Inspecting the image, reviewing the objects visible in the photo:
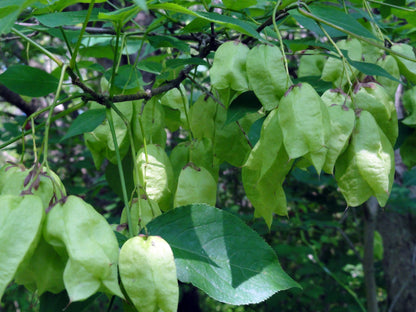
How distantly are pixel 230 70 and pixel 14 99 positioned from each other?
6.80ft

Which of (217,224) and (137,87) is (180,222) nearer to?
(217,224)

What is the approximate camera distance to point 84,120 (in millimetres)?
1043

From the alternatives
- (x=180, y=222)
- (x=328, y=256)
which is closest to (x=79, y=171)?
(x=328, y=256)

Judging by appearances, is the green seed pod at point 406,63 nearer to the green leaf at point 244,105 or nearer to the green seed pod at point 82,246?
the green leaf at point 244,105

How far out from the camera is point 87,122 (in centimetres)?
103

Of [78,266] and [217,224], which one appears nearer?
[78,266]

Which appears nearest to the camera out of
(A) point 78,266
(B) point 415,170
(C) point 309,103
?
(A) point 78,266

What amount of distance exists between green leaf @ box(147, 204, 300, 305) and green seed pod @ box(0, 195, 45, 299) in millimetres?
258

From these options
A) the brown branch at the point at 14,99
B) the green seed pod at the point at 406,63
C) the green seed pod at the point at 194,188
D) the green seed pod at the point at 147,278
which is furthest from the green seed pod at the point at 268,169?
the brown branch at the point at 14,99

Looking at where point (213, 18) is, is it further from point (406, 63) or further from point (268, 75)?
point (406, 63)

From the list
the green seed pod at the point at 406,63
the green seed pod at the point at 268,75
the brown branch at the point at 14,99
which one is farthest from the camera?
the brown branch at the point at 14,99

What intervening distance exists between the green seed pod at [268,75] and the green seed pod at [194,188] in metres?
0.24

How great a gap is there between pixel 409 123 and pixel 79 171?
275cm

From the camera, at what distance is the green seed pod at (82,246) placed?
0.62 meters
